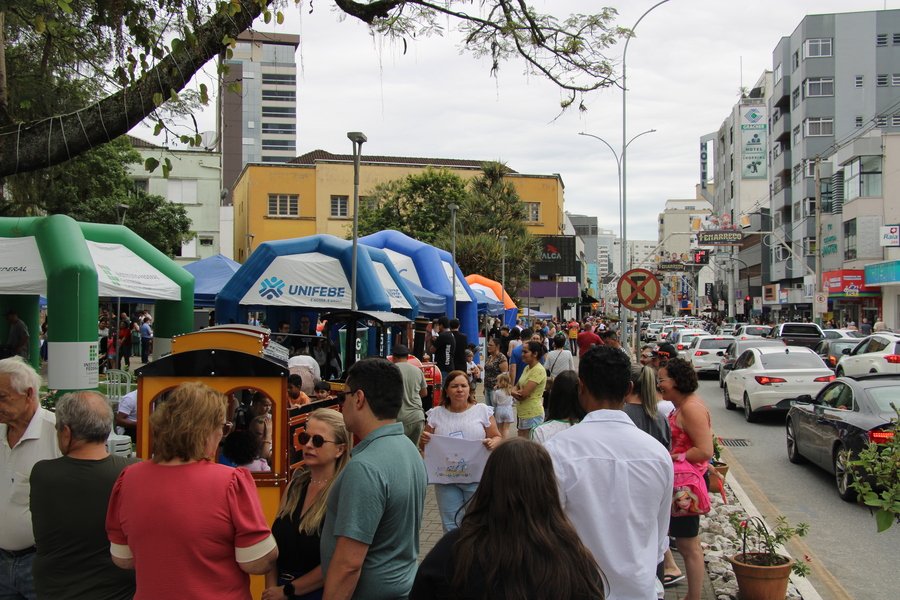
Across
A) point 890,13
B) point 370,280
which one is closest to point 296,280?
point 370,280

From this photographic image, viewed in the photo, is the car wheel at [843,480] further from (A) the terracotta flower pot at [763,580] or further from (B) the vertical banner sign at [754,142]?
(B) the vertical banner sign at [754,142]

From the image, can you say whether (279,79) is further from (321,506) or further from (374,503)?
(374,503)

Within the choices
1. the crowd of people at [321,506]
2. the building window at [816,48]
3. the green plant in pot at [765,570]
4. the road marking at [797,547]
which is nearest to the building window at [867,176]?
the building window at [816,48]

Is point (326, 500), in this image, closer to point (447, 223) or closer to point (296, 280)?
point (296, 280)

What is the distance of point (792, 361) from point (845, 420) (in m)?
7.99

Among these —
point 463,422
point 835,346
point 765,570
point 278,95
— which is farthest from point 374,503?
point 278,95

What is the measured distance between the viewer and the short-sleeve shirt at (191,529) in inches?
129

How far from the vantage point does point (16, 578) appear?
416 cm

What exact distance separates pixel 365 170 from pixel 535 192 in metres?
13.4

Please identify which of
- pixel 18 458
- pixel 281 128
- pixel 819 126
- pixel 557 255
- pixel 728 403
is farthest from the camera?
pixel 281 128

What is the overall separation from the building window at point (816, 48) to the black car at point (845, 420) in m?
58.1

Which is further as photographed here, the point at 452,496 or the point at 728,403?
the point at 728,403

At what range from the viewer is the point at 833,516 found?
970 cm

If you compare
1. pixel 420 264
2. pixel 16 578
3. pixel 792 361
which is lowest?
pixel 16 578
